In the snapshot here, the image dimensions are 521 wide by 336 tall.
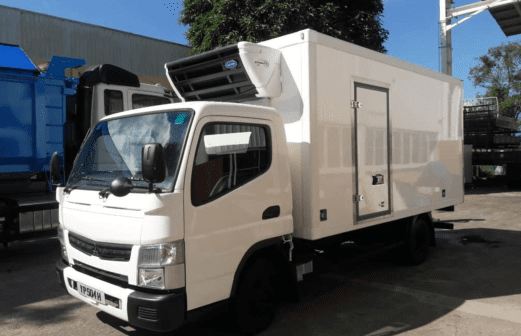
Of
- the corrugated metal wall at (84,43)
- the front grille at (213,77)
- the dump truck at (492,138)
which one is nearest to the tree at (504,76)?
the dump truck at (492,138)

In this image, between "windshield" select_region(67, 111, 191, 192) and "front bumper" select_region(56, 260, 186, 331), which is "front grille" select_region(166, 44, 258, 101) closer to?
"windshield" select_region(67, 111, 191, 192)

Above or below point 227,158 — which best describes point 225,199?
below

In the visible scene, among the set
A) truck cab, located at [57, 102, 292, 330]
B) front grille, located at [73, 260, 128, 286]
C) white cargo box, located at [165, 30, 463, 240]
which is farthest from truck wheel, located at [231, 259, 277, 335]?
front grille, located at [73, 260, 128, 286]

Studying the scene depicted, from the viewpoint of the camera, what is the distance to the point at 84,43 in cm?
1828

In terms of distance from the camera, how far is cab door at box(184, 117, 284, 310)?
3266 millimetres

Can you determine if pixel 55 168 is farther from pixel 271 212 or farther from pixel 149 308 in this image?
pixel 271 212

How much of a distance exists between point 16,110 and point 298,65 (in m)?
4.36

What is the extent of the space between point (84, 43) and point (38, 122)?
13360 mm

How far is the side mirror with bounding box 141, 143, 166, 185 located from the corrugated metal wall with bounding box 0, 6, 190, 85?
53.3 ft

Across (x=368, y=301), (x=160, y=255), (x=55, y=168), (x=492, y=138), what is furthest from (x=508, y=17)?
(x=160, y=255)

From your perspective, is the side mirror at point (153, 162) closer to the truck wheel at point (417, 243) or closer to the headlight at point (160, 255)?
the headlight at point (160, 255)

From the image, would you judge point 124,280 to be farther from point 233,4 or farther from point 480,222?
point 233,4

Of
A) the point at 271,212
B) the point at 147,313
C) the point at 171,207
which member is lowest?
the point at 147,313

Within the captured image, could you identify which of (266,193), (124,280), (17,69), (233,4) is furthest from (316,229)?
(233,4)
